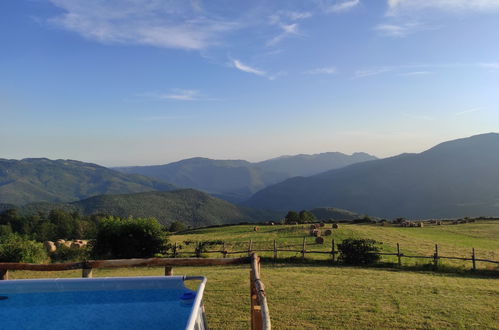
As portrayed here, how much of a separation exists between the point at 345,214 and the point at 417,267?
137038mm

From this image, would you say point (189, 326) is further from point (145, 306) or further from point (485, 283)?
point (485, 283)

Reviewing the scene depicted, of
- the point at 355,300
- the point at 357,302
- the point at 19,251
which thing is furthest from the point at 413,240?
the point at 19,251

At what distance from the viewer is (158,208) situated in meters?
179

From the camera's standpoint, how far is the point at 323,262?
2012 cm

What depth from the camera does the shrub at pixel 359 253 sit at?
19.3 meters

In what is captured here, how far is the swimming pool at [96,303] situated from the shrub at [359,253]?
13.6 m

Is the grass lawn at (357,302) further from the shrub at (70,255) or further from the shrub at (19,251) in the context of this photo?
the shrub at (70,255)

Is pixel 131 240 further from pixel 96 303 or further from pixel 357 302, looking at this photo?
pixel 357 302

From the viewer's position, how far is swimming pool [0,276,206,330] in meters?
8.05

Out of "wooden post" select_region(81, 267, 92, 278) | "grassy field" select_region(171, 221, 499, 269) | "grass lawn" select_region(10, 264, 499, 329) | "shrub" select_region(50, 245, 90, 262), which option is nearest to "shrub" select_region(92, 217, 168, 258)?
"shrub" select_region(50, 245, 90, 262)

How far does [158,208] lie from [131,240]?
161261mm

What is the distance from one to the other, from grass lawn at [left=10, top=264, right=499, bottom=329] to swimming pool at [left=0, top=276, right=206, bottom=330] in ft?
4.20

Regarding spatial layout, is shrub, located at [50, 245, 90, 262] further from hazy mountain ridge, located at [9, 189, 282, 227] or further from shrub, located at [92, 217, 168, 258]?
hazy mountain ridge, located at [9, 189, 282, 227]

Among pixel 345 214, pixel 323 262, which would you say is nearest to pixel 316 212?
pixel 345 214
